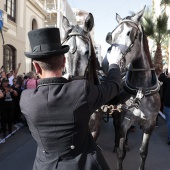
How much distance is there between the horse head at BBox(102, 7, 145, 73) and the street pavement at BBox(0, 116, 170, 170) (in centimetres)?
244

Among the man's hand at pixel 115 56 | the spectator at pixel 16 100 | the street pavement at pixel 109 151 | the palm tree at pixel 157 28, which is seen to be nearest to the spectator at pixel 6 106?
the street pavement at pixel 109 151

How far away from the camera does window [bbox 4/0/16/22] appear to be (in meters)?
14.7

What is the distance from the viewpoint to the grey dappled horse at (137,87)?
316 cm

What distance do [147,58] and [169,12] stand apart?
1444cm

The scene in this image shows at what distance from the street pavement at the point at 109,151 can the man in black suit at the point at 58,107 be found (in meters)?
2.98

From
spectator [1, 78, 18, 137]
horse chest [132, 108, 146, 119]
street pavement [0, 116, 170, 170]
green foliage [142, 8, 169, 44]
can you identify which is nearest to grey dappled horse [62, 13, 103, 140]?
horse chest [132, 108, 146, 119]

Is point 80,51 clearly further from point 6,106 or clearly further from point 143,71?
point 6,106

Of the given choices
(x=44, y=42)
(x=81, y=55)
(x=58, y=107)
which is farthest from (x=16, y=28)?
(x=58, y=107)

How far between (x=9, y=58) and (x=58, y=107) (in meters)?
14.7

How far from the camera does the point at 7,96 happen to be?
22.7 feet

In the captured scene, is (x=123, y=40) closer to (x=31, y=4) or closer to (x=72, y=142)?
Result: (x=72, y=142)

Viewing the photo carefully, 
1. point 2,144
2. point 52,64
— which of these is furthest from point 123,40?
point 2,144

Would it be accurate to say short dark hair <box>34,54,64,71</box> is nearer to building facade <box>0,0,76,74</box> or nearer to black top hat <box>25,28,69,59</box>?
black top hat <box>25,28,69,59</box>

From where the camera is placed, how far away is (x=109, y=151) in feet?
18.0
